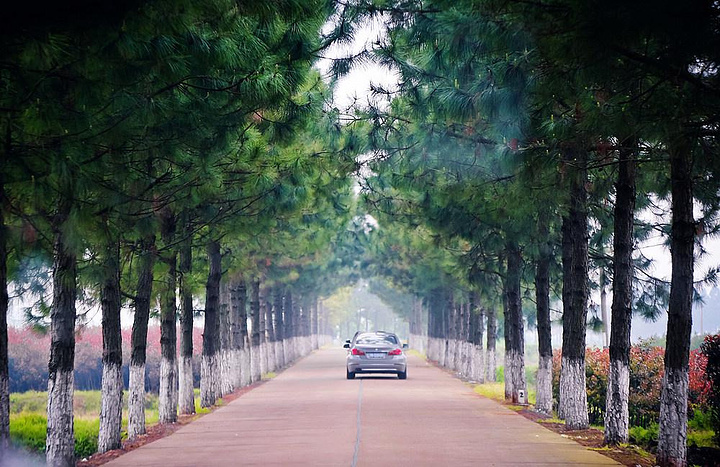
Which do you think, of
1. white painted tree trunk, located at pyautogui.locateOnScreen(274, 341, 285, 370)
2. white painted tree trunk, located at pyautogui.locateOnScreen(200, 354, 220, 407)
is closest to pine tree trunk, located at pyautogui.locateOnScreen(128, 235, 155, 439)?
white painted tree trunk, located at pyautogui.locateOnScreen(200, 354, 220, 407)

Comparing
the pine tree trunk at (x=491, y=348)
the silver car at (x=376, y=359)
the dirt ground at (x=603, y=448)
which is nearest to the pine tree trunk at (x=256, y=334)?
the silver car at (x=376, y=359)

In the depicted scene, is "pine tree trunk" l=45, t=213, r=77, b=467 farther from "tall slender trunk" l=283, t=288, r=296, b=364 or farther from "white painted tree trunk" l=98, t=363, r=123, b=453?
"tall slender trunk" l=283, t=288, r=296, b=364

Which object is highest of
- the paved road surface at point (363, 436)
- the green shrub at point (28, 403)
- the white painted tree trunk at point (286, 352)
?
the paved road surface at point (363, 436)

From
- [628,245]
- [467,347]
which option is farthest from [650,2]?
[467,347]

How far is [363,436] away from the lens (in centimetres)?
1628

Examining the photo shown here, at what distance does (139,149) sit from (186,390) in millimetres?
12869

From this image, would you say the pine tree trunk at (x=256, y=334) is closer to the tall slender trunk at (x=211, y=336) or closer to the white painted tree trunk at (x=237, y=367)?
the white painted tree trunk at (x=237, y=367)

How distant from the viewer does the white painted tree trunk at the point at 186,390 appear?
2375cm

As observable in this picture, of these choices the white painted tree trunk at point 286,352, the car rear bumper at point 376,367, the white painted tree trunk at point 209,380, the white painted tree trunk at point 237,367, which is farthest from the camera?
the white painted tree trunk at point 286,352

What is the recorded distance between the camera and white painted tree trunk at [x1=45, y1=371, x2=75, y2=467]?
13.1 m

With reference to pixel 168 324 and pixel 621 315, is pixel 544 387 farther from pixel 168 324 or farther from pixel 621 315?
pixel 168 324

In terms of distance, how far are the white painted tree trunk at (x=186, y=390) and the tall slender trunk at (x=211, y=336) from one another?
5.67 feet

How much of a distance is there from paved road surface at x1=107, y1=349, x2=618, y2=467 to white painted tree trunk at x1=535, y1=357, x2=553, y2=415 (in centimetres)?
83

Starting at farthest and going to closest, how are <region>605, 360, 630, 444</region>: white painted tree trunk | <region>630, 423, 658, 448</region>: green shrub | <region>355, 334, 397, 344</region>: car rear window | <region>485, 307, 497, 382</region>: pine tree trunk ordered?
1. <region>485, 307, 497, 382</region>: pine tree trunk
2. <region>355, 334, 397, 344</region>: car rear window
3. <region>630, 423, 658, 448</region>: green shrub
4. <region>605, 360, 630, 444</region>: white painted tree trunk
